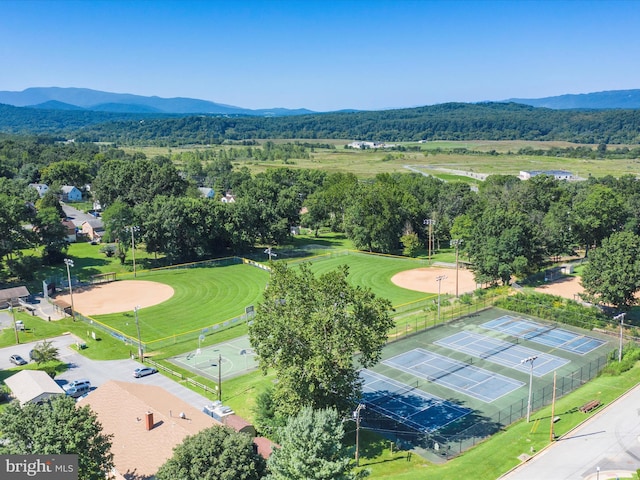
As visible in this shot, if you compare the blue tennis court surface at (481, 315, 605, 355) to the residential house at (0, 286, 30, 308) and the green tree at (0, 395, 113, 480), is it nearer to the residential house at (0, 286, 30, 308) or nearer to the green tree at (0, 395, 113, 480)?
the green tree at (0, 395, 113, 480)

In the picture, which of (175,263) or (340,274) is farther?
(175,263)

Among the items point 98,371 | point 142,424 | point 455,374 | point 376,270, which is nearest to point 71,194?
point 376,270

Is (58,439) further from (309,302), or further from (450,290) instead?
(450,290)

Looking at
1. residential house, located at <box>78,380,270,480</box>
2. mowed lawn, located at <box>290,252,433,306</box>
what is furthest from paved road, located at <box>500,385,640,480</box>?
mowed lawn, located at <box>290,252,433,306</box>

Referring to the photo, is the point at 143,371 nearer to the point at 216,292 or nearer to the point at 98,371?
the point at 98,371

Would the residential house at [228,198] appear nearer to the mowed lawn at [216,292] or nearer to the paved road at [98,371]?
the mowed lawn at [216,292]

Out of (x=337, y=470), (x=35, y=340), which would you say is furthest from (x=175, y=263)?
(x=337, y=470)

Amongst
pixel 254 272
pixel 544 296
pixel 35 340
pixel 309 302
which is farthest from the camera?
pixel 254 272
